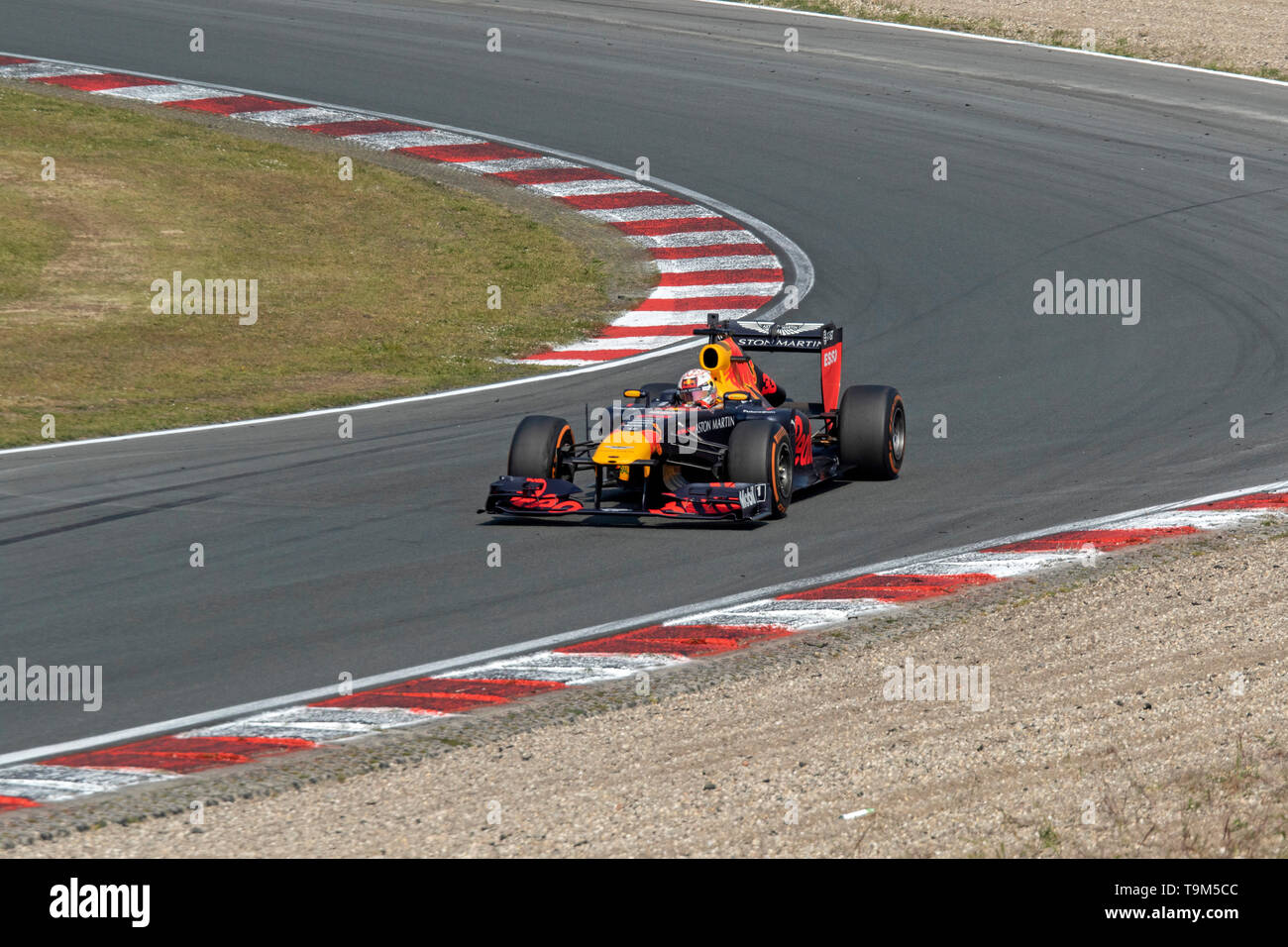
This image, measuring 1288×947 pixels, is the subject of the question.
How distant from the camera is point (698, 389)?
39.3 feet

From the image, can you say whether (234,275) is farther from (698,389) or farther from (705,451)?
(705,451)

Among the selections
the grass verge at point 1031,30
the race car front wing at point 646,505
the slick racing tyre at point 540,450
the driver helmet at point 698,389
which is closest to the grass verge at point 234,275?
the slick racing tyre at point 540,450

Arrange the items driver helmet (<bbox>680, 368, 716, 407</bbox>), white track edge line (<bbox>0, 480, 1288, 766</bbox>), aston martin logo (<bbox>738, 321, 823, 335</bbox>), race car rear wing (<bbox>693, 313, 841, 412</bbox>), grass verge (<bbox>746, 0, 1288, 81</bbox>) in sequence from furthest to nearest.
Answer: grass verge (<bbox>746, 0, 1288, 81</bbox>)
aston martin logo (<bbox>738, 321, 823, 335</bbox>)
race car rear wing (<bbox>693, 313, 841, 412</bbox>)
driver helmet (<bbox>680, 368, 716, 407</bbox>)
white track edge line (<bbox>0, 480, 1288, 766</bbox>)

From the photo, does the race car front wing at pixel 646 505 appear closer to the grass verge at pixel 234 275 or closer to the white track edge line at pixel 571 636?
the white track edge line at pixel 571 636

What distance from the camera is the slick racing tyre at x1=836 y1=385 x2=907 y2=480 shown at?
12.5 m

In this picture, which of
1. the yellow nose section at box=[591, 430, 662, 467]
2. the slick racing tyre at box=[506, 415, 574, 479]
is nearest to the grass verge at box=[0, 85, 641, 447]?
the slick racing tyre at box=[506, 415, 574, 479]

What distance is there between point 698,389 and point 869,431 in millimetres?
1422

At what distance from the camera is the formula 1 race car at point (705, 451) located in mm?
11375

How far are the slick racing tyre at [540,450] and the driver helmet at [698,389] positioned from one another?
Answer: 2.93ft

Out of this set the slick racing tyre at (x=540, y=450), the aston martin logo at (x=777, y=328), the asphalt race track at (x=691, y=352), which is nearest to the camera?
the asphalt race track at (x=691, y=352)

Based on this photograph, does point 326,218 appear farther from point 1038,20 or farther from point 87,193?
point 1038,20

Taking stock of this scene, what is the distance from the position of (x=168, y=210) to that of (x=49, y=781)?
16183 mm

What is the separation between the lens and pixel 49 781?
7004 mm

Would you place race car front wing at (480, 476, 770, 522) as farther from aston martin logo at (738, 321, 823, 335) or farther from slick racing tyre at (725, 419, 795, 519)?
aston martin logo at (738, 321, 823, 335)
